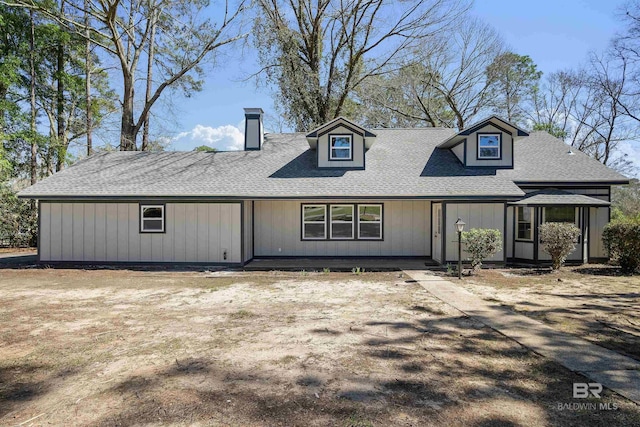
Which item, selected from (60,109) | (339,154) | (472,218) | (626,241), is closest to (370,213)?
(339,154)

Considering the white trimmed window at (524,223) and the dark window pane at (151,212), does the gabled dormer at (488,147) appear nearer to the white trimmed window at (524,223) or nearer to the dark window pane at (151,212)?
the white trimmed window at (524,223)

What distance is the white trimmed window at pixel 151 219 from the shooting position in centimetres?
1280

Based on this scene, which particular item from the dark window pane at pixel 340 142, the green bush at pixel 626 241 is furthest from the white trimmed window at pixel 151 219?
the green bush at pixel 626 241

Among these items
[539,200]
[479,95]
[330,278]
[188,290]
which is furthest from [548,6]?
[479,95]

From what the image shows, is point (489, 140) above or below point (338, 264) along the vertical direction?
above

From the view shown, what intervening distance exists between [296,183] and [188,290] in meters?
5.67

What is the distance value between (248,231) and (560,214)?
10709 millimetres

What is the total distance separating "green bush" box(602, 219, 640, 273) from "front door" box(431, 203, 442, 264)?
4985mm

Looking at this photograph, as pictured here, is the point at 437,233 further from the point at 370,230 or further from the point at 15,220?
the point at 15,220

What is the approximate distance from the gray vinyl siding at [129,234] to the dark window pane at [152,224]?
21 cm

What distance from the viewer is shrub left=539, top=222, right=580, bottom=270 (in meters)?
11.2

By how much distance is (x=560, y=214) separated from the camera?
12.9 meters

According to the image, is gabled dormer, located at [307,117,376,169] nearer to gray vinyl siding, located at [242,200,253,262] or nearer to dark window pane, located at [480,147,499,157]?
gray vinyl siding, located at [242,200,253,262]

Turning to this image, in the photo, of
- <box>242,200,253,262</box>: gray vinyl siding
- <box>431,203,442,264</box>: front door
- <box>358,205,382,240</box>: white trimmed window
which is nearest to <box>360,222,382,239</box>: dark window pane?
<box>358,205,382,240</box>: white trimmed window
